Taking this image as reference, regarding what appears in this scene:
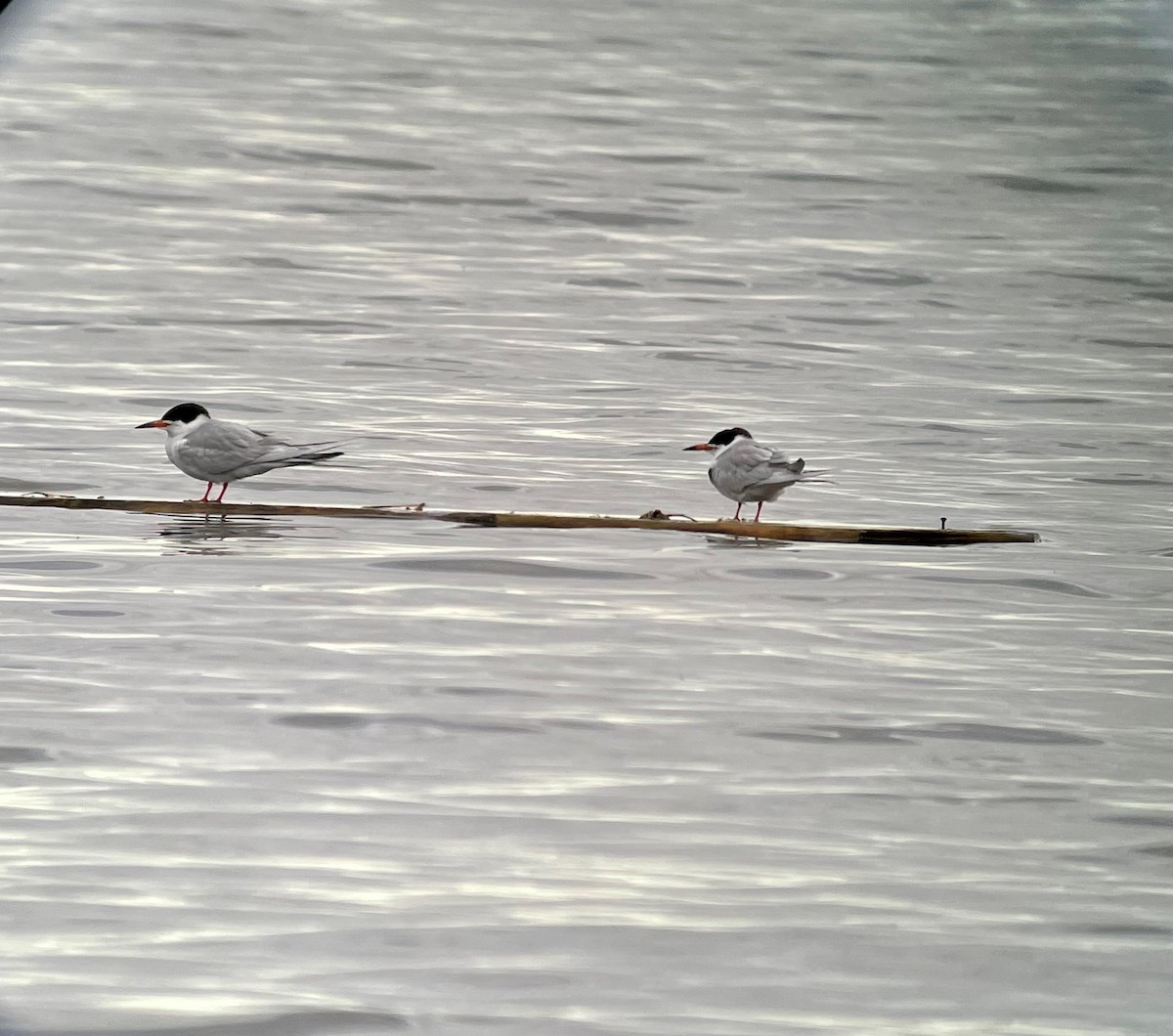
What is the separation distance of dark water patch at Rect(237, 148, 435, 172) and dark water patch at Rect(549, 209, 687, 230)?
1.05 m

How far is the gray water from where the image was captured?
257 cm

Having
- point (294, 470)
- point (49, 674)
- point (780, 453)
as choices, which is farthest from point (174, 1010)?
point (294, 470)

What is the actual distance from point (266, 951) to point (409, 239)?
825 cm

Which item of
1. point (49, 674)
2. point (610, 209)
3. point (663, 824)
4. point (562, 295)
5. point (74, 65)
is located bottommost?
point (663, 824)

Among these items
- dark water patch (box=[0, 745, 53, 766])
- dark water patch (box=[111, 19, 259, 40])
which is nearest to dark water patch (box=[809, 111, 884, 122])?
dark water patch (box=[111, 19, 259, 40])

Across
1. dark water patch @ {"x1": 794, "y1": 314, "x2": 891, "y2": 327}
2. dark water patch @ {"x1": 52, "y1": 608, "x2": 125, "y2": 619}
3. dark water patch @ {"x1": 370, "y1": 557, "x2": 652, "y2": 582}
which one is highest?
dark water patch @ {"x1": 794, "y1": 314, "x2": 891, "y2": 327}

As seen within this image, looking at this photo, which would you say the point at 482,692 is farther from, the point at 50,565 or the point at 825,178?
the point at 825,178

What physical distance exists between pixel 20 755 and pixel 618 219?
8056 mm

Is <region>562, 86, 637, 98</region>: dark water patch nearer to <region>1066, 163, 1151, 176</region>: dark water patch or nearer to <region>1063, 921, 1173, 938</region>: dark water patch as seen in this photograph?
<region>1066, 163, 1151, 176</region>: dark water patch

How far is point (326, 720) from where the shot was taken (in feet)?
11.8

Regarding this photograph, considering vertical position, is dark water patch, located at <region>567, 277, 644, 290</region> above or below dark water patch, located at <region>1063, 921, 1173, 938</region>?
above

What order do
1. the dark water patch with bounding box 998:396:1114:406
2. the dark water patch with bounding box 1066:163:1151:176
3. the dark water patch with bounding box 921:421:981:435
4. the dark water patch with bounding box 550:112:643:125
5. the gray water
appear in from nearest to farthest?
the gray water, the dark water patch with bounding box 921:421:981:435, the dark water patch with bounding box 998:396:1114:406, the dark water patch with bounding box 1066:163:1151:176, the dark water patch with bounding box 550:112:643:125

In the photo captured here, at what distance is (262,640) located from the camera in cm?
417

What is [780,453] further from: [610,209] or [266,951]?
[610,209]
